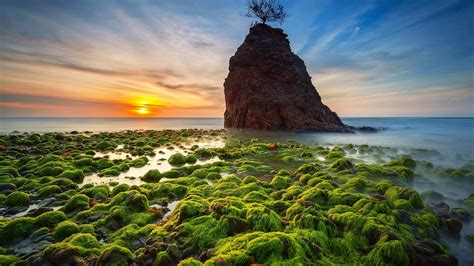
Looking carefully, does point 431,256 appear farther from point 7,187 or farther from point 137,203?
point 7,187

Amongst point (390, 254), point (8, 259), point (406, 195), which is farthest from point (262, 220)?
point (8, 259)

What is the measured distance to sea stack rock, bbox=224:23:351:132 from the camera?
122 ft

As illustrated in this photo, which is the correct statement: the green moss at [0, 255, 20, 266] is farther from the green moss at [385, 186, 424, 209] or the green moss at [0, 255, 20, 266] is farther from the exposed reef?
the green moss at [385, 186, 424, 209]

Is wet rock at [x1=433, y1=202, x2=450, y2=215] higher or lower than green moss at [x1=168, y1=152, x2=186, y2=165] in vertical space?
lower

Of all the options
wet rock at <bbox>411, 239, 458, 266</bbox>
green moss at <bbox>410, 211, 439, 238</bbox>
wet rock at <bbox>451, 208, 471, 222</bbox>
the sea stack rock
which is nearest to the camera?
wet rock at <bbox>411, 239, 458, 266</bbox>

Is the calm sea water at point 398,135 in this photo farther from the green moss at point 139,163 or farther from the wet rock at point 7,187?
the wet rock at point 7,187

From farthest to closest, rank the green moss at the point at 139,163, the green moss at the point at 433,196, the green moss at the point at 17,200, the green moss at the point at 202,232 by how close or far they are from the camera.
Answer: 1. the green moss at the point at 139,163
2. the green moss at the point at 433,196
3. the green moss at the point at 17,200
4. the green moss at the point at 202,232

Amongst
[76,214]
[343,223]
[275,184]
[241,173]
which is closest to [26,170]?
[76,214]

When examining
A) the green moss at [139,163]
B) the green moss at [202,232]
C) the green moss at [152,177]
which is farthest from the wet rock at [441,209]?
the green moss at [139,163]

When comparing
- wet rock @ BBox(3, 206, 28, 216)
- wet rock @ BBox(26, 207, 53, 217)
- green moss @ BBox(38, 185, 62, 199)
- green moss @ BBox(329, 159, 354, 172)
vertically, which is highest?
green moss @ BBox(329, 159, 354, 172)

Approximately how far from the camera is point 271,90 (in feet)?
128

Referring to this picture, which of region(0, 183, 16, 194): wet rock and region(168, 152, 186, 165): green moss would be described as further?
region(168, 152, 186, 165): green moss

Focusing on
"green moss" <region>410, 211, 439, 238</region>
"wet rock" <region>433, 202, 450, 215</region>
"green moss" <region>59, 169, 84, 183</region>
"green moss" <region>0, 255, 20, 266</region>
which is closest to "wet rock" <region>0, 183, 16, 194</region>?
"green moss" <region>59, 169, 84, 183</region>

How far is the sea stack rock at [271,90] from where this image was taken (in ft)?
122
